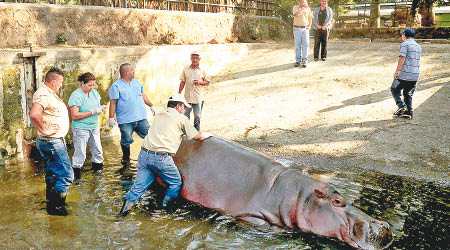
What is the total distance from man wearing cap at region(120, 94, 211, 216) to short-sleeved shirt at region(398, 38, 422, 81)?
5126 mm

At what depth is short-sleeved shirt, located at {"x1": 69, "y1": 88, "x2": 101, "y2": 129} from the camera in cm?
618

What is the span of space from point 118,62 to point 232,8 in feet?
24.4

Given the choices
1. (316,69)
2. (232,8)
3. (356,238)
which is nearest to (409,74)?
(316,69)

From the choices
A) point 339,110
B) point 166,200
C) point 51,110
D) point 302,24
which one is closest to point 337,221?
point 166,200

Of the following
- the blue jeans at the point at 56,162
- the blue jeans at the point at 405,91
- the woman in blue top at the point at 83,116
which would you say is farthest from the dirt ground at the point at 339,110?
the blue jeans at the point at 56,162

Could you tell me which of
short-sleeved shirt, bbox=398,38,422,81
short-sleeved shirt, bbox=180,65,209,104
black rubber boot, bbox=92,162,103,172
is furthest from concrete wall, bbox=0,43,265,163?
short-sleeved shirt, bbox=398,38,422,81

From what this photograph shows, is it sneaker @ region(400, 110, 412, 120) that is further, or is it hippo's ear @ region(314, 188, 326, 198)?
sneaker @ region(400, 110, 412, 120)

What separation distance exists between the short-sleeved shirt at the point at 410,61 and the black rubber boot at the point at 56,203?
6557mm

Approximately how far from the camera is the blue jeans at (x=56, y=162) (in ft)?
16.8

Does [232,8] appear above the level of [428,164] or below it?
above

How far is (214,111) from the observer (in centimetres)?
1017

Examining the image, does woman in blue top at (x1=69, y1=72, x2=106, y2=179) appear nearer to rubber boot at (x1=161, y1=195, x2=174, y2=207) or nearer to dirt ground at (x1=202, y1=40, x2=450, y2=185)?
rubber boot at (x1=161, y1=195, x2=174, y2=207)

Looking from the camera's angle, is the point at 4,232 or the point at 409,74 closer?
the point at 4,232

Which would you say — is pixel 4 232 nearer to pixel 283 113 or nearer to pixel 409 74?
pixel 283 113
